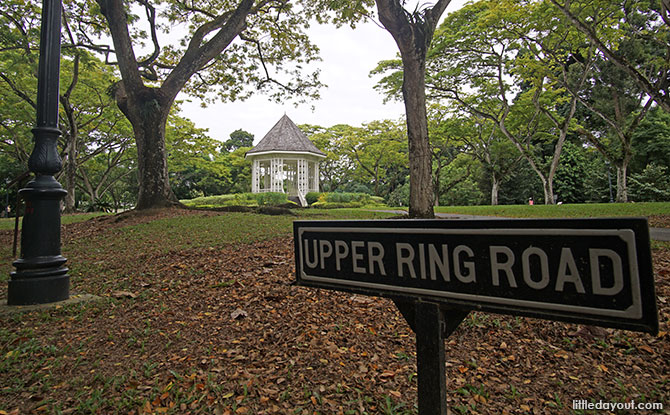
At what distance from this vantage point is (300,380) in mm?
2639

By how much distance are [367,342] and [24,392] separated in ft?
8.46

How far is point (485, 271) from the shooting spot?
3.33ft

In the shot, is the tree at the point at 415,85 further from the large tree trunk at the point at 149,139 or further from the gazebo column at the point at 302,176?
the gazebo column at the point at 302,176

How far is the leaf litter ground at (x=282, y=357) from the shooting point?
2.39 meters

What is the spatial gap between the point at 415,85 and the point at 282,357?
6.34m

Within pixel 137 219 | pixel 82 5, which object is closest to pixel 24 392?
pixel 137 219

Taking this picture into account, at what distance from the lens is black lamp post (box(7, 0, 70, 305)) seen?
3865 millimetres

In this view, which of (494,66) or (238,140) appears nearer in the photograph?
(494,66)

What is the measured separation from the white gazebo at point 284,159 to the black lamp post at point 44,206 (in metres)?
21.4

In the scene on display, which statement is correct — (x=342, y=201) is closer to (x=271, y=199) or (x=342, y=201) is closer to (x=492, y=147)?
(x=271, y=199)

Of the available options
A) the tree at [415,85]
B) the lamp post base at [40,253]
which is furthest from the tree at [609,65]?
the lamp post base at [40,253]

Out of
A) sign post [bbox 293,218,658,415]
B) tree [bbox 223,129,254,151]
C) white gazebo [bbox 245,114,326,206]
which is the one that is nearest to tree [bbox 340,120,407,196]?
white gazebo [bbox 245,114,326,206]

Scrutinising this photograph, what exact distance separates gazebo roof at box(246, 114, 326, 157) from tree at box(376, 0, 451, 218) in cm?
1898

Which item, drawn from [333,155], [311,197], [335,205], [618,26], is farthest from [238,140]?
[618,26]
